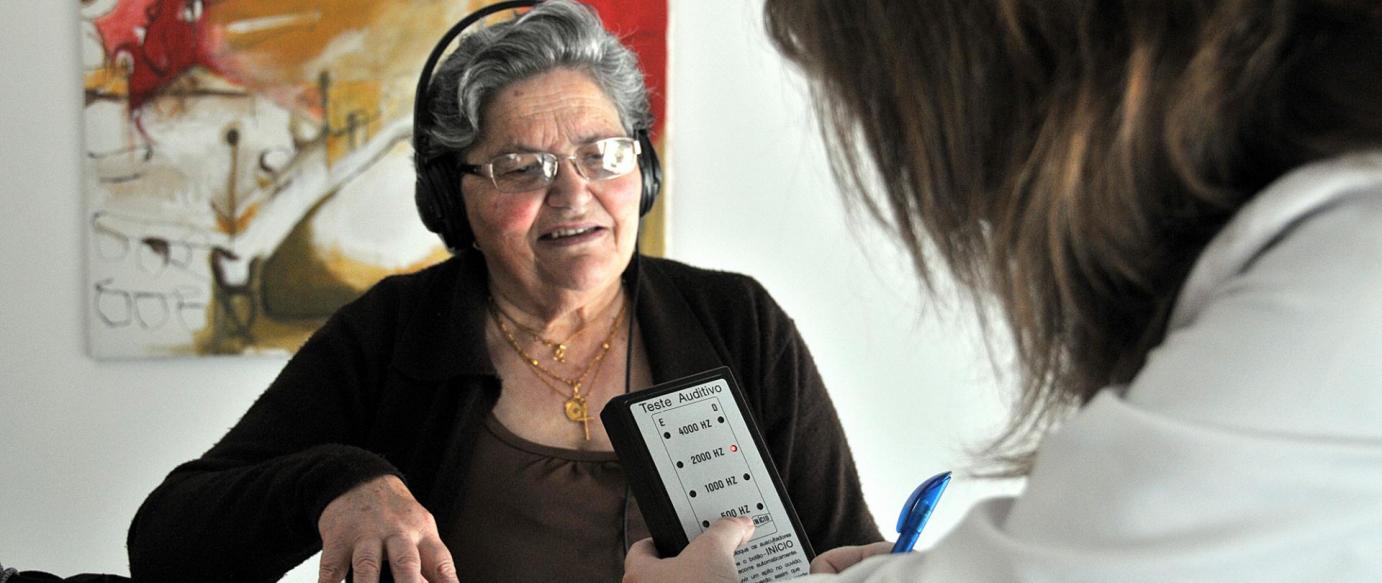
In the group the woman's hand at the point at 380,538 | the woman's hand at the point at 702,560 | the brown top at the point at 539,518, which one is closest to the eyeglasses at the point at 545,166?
the brown top at the point at 539,518

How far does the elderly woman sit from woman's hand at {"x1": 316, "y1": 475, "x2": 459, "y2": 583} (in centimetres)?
15

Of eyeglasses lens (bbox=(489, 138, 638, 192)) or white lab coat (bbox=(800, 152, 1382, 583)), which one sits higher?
white lab coat (bbox=(800, 152, 1382, 583))

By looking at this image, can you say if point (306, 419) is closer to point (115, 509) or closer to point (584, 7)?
point (584, 7)

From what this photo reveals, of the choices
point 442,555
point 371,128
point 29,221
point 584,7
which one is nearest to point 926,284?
point 442,555

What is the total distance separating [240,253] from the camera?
7.13 feet

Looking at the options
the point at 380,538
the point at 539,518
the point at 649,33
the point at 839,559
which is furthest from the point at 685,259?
the point at 839,559

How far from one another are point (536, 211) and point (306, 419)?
0.36 metres

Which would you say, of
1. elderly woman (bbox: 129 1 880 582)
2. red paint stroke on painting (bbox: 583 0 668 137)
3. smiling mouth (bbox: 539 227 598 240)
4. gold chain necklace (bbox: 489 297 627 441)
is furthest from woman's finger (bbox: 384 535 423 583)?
red paint stroke on painting (bbox: 583 0 668 137)

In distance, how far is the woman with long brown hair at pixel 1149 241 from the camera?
0.45 metres

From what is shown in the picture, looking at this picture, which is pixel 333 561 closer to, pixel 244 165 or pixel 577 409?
pixel 577 409

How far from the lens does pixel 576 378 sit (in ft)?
4.69

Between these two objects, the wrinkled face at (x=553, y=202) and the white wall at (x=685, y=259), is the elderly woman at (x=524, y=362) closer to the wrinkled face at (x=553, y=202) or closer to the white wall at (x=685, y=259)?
the wrinkled face at (x=553, y=202)

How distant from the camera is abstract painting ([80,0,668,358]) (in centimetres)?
209

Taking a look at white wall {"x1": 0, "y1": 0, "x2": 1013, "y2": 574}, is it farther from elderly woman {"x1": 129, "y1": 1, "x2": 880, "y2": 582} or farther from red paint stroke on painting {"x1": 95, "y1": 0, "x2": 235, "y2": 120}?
elderly woman {"x1": 129, "y1": 1, "x2": 880, "y2": 582}
